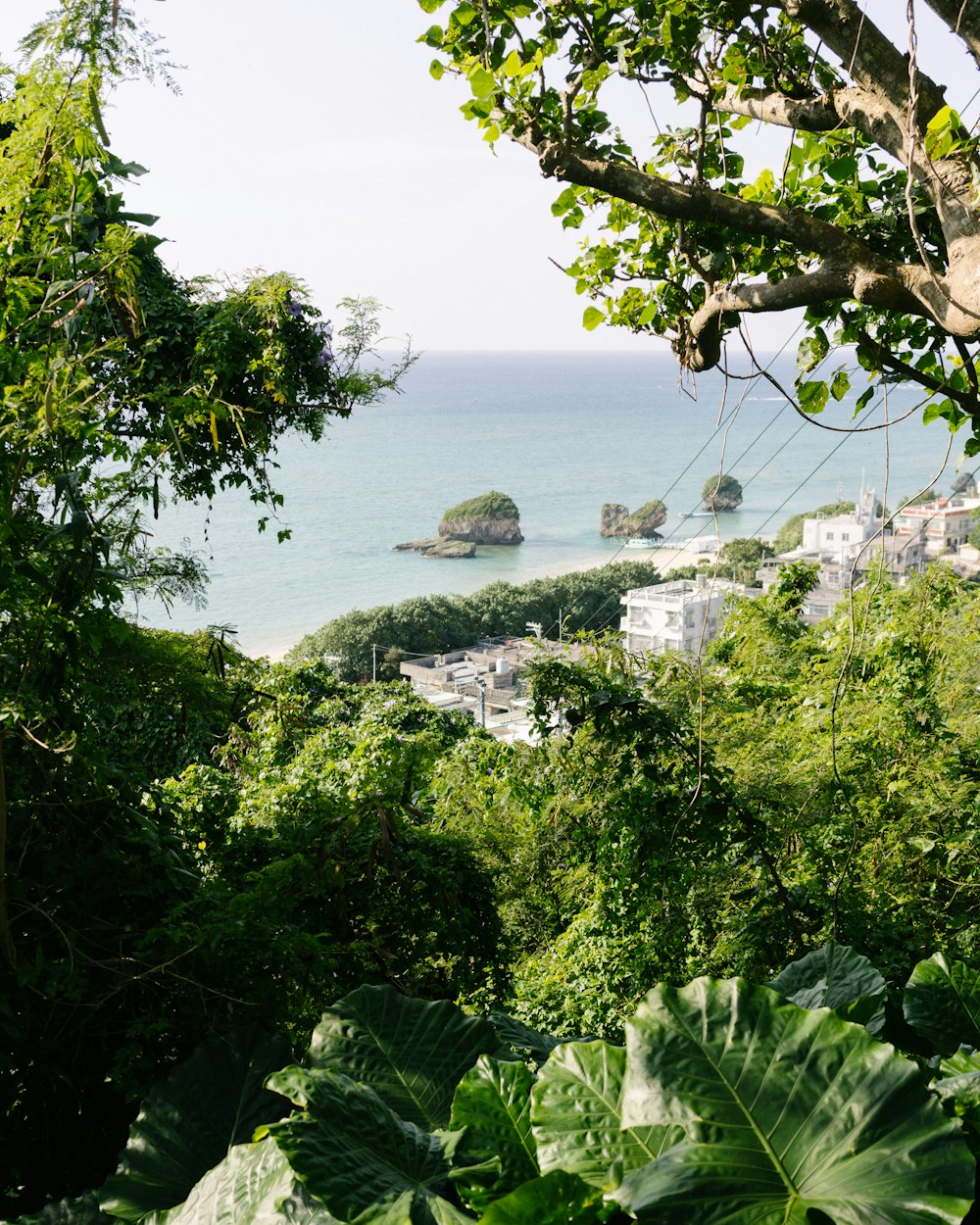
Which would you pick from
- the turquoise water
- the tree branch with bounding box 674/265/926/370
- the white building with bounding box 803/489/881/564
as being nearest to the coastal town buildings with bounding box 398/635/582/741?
the turquoise water

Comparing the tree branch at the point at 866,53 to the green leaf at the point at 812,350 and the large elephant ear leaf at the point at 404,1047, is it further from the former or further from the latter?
the large elephant ear leaf at the point at 404,1047

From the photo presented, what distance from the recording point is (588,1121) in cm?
114

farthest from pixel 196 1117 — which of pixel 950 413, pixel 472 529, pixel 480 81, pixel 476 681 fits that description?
pixel 472 529

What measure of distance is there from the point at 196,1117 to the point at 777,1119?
849 millimetres

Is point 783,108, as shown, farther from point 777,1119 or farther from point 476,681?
point 476,681

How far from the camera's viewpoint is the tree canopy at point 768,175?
1.92 metres

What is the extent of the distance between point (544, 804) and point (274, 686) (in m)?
1.72

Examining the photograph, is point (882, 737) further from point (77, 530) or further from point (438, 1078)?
point (77, 530)

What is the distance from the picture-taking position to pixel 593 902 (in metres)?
4.03

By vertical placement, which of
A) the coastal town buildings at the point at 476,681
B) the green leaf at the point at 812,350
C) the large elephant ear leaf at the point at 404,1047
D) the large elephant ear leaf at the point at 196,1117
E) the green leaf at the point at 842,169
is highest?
the green leaf at the point at 842,169

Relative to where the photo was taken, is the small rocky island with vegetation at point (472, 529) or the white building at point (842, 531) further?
the small rocky island with vegetation at point (472, 529)

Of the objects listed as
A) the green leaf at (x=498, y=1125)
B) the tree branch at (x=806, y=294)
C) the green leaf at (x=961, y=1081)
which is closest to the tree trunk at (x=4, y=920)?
the green leaf at (x=498, y=1125)

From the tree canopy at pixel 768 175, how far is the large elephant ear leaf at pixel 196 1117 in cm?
181

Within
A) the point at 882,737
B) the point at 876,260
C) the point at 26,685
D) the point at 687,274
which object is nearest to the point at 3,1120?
the point at 26,685
